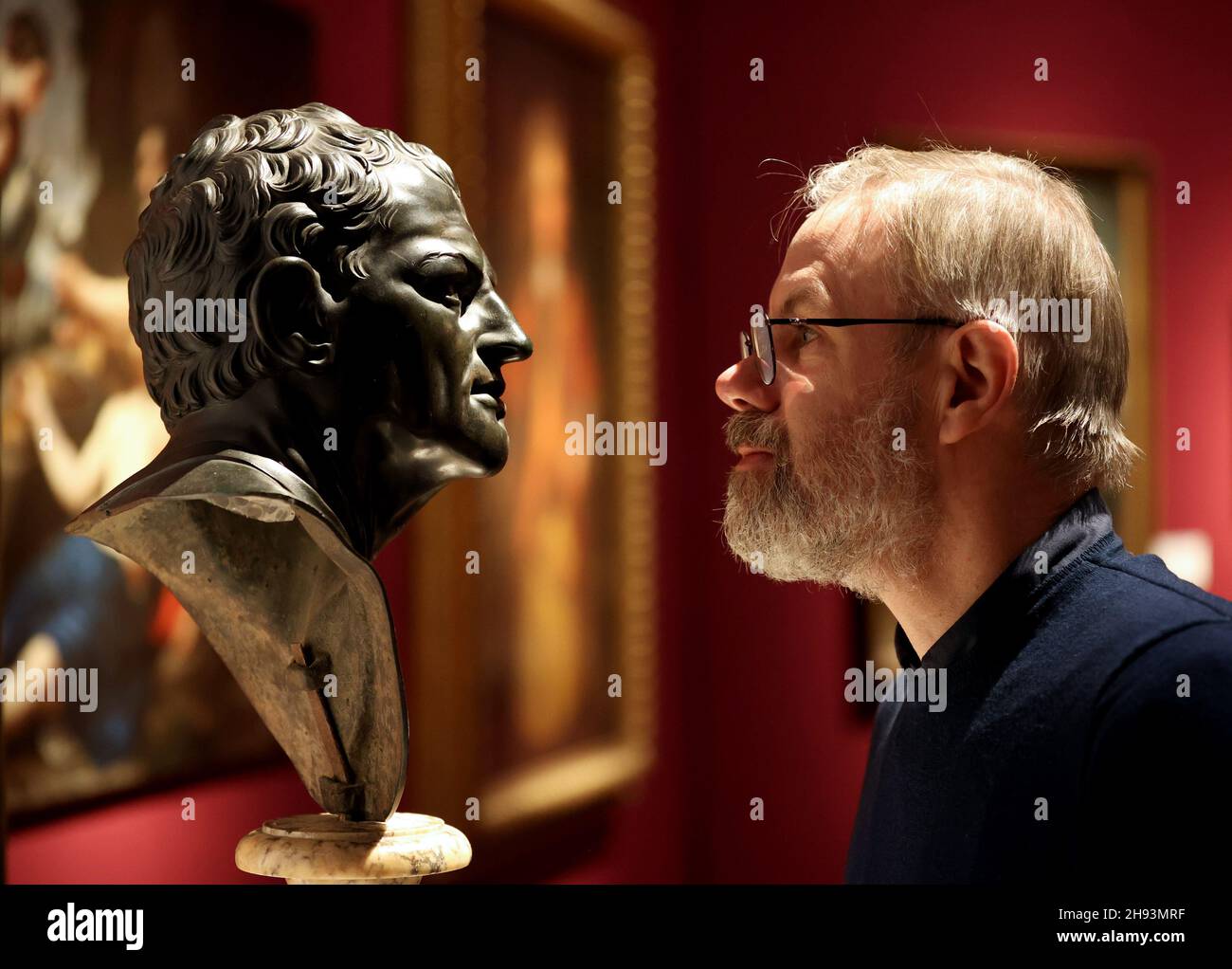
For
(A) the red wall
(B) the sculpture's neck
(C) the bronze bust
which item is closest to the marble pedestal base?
(C) the bronze bust

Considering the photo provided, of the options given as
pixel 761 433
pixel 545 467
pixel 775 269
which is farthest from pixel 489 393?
pixel 775 269

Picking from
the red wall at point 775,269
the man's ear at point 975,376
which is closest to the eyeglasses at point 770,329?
the man's ear at point 975,376

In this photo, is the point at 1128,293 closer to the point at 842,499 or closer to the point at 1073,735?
the point at 842,499

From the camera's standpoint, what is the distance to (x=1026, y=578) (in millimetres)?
2291

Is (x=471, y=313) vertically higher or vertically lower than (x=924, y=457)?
higher

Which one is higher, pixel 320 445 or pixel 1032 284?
pixel 1032 284

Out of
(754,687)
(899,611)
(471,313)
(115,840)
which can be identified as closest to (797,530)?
(899,611)

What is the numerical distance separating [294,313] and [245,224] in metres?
0.16

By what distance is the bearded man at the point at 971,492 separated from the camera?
2.10m

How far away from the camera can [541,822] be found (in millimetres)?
4379

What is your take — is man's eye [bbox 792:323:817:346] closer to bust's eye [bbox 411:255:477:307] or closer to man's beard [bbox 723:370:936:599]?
man's beard [bbox 723:370:936:599]

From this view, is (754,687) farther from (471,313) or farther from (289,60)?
(471,313)

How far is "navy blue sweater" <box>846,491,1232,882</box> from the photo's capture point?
75.9 inches
